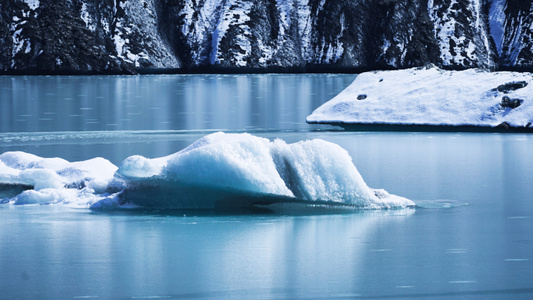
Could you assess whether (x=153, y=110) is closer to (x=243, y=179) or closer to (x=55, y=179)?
(x=55, y=179)

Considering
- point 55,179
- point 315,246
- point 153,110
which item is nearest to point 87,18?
point 153,110

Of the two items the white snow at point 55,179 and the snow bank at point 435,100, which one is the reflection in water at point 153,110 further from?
the white snow at point 55,179

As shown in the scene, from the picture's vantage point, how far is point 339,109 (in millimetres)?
14852

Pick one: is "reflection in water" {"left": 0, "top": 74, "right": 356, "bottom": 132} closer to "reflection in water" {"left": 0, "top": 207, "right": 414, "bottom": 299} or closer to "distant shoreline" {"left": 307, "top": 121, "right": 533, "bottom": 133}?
"distant shoreline" {"left": 307, "top": 121, "right": 533, "bottom": 133}

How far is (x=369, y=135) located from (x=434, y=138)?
3.20 feet

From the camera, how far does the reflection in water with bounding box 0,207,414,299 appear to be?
4.79 m

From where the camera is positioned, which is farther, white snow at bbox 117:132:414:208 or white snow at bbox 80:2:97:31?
white snow at bbox 80:2:97:31

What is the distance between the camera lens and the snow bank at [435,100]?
543 inches

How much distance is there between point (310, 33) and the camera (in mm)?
70562

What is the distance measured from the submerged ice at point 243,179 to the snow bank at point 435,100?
682cm

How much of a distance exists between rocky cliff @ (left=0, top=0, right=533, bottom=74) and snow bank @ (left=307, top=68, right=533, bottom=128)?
47513mm

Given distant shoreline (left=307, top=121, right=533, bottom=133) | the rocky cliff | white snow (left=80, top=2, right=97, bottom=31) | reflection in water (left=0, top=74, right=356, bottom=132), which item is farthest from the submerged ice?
white snow (left=80, top=2, right=97, bottom=31)

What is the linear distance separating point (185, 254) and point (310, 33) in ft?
216

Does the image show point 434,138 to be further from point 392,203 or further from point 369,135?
point 392,203
